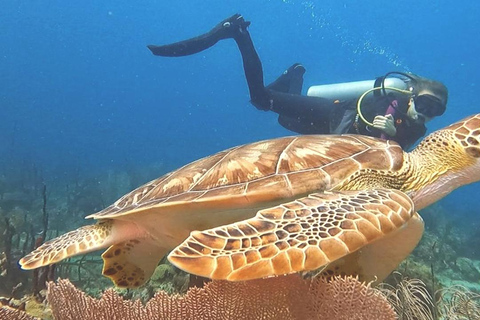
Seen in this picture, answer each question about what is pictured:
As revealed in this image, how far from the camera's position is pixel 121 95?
3871 inches

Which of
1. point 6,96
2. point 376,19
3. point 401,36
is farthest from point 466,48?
point 6,96

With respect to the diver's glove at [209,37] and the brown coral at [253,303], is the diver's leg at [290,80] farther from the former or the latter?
the brown coral at [253,303]

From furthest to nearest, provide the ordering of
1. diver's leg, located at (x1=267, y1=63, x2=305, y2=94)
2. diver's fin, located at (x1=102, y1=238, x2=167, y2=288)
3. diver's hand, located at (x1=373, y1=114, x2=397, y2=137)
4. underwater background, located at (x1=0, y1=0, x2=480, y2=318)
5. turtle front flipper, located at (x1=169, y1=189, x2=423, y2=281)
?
underwater background, located at (x1=0, y1=0, x2=480, y2=318) → diver's leg, located at (x1=267, y1=63, x2=305, y2=94) → diver's hand, located at (x1=373, y1=114, x2=397, y2=137) → diver's fin, located at (x1=102, y1=238, x2=167, y2=288) → turtle front flipper, located at (x1=169, y1=189, x2=423, y2=281)

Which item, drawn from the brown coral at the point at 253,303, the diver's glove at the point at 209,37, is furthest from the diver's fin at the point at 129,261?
the diver's glove at the point at 209,37

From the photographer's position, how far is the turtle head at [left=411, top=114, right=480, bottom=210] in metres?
2.83

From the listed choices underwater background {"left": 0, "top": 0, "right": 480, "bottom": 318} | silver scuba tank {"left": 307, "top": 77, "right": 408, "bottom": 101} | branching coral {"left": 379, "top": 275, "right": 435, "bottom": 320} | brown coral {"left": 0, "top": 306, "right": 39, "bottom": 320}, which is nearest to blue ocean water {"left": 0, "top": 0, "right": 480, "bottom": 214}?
underwater background {"left": 0, "top": 0, "right": 480, "bottom": 318}

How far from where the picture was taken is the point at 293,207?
80.7 inches

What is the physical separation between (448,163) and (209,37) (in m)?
8.07

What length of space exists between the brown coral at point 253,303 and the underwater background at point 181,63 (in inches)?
2320

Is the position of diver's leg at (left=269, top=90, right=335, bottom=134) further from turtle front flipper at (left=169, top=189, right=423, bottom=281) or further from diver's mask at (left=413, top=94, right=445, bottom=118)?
turtle front flipper at (left=169, top=189, right=423, bottom=281)

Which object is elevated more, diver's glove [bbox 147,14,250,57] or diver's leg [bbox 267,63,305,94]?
diver's glove [bbox 147,14,250,57]

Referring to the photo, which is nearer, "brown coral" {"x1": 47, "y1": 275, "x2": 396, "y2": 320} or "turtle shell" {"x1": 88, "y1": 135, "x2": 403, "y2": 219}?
"brown coral" {"x1": 47, "y1": 275, "x2": 396, "y2": 320}

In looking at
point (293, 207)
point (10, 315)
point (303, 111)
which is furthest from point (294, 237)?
point (303, 111)

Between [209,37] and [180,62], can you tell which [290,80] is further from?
[180,62]
